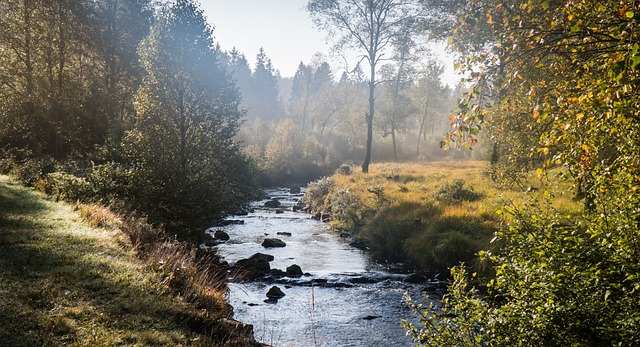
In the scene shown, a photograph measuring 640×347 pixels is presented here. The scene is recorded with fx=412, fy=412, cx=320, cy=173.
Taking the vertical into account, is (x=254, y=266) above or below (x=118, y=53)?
below

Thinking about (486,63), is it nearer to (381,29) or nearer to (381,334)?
(381,334)

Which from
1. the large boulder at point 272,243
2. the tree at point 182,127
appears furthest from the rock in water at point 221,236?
the large boulder at point 272,243

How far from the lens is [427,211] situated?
2047 cm

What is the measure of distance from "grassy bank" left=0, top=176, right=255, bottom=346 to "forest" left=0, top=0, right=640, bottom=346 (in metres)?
4.42

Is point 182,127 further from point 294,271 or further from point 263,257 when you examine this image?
point 294,271

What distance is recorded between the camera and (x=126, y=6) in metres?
33.5

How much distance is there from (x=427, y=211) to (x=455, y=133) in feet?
54.8

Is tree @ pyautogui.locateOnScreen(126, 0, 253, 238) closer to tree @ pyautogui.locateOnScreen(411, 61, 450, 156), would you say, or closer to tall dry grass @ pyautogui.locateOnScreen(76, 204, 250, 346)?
tall dry grass @ pyautogui.locateOnScreen(76, 204, 250, 346)

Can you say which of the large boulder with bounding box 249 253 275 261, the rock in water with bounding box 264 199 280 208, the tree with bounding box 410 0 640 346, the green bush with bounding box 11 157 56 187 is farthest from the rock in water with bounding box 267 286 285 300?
the rock in water with bounding box 264 199 280 208

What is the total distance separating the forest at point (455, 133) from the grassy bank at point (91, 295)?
14.5 ft

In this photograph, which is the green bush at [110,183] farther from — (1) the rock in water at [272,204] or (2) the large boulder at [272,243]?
(1) the rock in water at [272,204]

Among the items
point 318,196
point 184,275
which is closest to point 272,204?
point 318,196

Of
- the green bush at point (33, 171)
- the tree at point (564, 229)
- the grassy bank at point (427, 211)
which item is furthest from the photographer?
the green bush at point (33, 171)

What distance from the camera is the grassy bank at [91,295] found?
650 centimetres
